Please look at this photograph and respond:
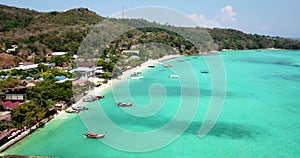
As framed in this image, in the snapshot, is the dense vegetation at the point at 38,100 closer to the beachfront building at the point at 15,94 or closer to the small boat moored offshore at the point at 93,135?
the beachfront building at the point at 15,94

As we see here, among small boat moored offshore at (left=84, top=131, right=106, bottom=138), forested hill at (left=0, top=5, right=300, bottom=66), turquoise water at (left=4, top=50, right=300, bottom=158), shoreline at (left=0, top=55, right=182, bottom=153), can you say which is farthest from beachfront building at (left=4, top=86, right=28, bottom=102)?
forested hill at (left=0, top=5, right=300, bottom=66)

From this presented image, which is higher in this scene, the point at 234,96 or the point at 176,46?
the point at 176,46

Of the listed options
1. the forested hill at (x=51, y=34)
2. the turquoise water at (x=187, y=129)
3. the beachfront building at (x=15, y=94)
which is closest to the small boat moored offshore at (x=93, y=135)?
the turquoise water at (x=187, y=129)

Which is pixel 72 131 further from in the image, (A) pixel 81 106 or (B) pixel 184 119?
(B) pixel 184 119

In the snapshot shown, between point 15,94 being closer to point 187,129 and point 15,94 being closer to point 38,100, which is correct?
point 38,100

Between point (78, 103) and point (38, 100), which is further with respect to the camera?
point (78, 103)

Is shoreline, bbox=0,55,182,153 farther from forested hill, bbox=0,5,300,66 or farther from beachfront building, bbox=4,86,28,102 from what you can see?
forested hill, bbox=0,5,300,66

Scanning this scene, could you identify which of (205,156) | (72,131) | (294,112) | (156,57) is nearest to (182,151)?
(205,156)

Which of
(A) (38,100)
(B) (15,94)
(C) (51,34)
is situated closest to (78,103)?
(A) (38,100)

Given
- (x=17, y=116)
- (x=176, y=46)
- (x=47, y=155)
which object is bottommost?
(x=47, y=155)
